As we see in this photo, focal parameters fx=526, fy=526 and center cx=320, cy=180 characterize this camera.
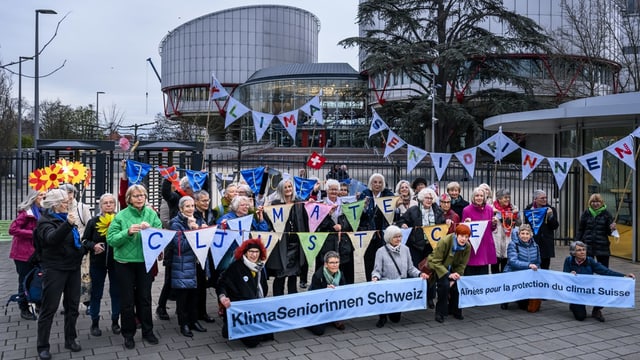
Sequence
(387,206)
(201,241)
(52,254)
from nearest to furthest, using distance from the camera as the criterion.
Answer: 1. (52,254)
2. (201,241)
3. (387,206)

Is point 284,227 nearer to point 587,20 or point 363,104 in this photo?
point 587,20

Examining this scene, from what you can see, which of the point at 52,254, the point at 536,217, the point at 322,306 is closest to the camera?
the point at 52,254

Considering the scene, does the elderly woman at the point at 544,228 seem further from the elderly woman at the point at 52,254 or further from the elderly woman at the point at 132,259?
the elderly woman at the point at 52,254

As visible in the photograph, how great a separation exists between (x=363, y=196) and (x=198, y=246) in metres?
3.14

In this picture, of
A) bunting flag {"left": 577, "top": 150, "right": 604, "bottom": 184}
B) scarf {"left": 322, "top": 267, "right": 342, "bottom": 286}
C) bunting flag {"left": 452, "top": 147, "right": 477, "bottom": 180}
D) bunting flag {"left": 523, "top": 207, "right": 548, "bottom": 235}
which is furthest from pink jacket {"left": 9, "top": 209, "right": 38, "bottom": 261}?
bunting flag {"left": 577, "top": 150, "right": 604, "bottom": 184}

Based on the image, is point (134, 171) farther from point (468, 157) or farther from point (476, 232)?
point (468, 157)

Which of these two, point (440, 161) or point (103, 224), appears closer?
point (103, 224)

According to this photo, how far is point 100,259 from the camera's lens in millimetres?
6461

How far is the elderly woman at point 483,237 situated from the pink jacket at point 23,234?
591cm

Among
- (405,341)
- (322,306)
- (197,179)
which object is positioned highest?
(197,179)

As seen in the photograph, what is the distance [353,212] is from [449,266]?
1591mm

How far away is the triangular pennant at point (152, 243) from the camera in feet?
19.2

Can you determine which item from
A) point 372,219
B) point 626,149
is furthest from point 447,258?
point 626,149

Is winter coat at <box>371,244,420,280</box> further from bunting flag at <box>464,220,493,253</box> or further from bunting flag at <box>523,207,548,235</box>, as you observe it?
bunting flag at <box>523,207,548,235</box>
